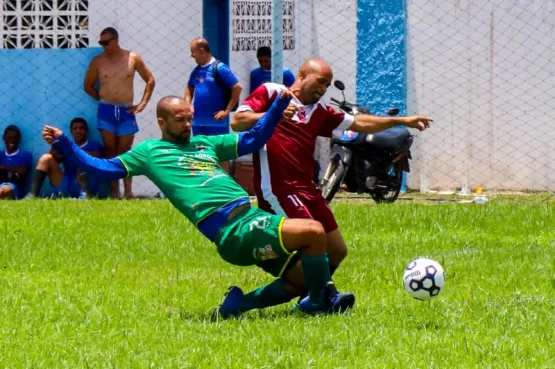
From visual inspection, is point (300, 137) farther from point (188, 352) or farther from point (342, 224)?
point (342, 224)

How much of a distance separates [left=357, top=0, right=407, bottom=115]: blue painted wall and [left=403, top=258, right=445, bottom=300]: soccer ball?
372 inches

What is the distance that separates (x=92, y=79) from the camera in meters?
15.7

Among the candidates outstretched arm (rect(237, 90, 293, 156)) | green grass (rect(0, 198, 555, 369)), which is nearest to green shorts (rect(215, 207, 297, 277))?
green grass (rect(0, 198, 555, 369))

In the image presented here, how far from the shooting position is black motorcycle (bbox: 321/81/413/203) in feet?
46.8

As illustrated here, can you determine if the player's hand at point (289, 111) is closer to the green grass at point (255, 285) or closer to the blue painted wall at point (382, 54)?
the green grass at point (255, 285)

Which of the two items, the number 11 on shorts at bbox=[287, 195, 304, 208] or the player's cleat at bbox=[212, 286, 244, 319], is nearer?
the player's cleat at bbox=[212, 286, 244, 319]

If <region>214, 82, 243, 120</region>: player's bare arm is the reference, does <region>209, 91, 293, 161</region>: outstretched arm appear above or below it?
above

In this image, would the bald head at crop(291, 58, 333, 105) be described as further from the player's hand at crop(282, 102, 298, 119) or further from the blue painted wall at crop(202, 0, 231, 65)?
the blue painted wall at crop(202, 0, 231, 65)

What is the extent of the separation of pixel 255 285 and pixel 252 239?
1892mm

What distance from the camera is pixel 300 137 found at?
26.8ft

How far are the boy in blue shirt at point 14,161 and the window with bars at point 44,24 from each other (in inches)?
45.8

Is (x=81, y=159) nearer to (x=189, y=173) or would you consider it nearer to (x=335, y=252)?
(x=189, y=173)

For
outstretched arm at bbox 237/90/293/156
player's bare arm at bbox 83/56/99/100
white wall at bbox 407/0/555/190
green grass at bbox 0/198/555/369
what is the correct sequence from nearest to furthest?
green grass at bbox 0/198/555/369 → outstretched arm at bbox 237/90/293/156 → player's bare arm at bbox 83/56/99/100 → white wall at bbox 407/0/555/190

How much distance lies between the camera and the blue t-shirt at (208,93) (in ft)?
48.9
